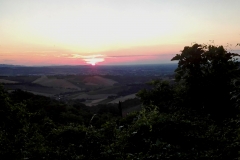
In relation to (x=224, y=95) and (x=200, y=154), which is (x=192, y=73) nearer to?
(x=224, y=95)

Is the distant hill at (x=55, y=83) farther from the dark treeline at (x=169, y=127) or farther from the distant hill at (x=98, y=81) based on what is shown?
the dark treeline at (x=169, y=127)

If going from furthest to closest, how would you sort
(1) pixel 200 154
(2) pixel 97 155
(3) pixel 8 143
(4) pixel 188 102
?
(4) pixel 188 102
(3) pixel 8 143
(2) pixel 97 155
(1) pixel 200 154

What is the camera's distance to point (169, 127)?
29.5 feet

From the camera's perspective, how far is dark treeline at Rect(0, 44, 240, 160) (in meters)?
7.54

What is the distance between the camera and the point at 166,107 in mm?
13008

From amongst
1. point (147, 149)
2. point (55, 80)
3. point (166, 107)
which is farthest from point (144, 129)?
point (55, 80)

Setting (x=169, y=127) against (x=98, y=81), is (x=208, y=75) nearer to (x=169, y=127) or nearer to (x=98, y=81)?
(x=169, y=127)

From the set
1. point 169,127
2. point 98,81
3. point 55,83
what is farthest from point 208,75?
point 98,81

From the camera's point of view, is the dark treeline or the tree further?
the tree

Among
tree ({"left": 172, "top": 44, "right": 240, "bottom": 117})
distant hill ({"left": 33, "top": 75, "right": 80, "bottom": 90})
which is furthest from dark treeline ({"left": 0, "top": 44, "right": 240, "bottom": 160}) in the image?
distant hill ({"left": 33, "top": 75, "right": 80, "bottom": 90})

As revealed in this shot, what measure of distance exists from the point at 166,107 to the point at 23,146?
6.94 metres

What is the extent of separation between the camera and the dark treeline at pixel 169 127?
24.7 feet

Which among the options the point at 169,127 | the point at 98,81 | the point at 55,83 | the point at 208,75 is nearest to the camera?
the point at 169,127

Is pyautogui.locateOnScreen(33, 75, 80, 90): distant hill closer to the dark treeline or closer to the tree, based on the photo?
the dark treeline
